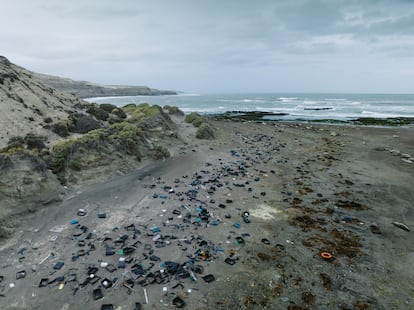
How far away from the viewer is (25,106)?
633 inches

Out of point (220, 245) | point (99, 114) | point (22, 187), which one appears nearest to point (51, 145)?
point (22, 187)

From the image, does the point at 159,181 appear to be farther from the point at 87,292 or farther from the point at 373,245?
the point at 373,245

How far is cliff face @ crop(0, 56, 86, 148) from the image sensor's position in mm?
13398

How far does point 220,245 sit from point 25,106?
16.5 meters

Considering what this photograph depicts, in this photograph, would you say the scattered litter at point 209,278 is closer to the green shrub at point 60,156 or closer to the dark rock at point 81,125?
the green shrub at point 60,156

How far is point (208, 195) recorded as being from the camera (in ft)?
30.3

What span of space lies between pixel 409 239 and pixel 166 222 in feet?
22.2

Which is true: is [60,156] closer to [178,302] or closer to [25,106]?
[178,302]

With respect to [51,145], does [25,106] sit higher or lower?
higher

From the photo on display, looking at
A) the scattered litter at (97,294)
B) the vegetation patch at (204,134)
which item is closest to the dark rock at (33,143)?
the scattered litter at (97,294)

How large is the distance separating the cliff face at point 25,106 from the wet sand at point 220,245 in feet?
23.6

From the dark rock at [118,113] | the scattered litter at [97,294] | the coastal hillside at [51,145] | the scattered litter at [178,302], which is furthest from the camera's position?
the dark rock at [118,113]

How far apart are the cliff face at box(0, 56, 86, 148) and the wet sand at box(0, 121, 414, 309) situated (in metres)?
7.19

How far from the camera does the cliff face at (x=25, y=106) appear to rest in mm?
13398
